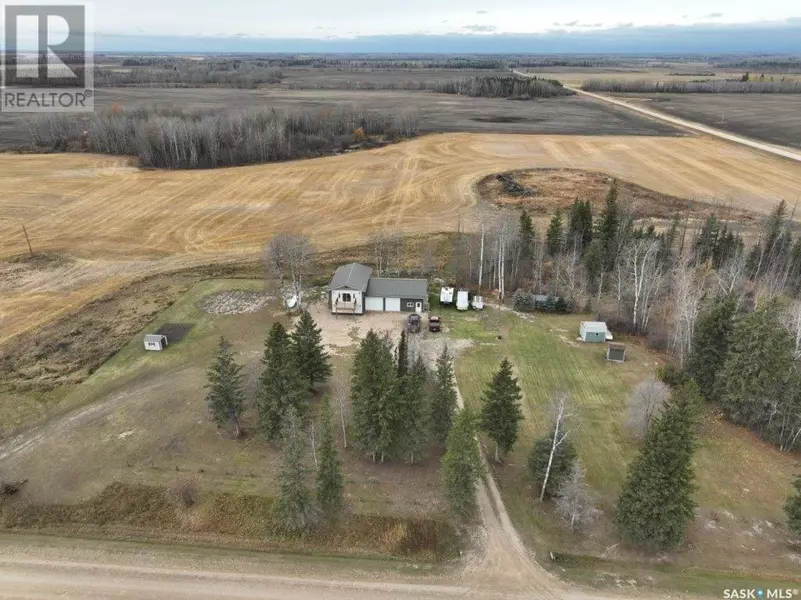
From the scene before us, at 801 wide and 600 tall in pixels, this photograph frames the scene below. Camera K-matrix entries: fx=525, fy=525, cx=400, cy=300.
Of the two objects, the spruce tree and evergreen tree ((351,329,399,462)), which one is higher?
the spruce tree

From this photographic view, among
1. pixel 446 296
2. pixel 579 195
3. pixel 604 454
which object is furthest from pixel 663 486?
pixel 579 195

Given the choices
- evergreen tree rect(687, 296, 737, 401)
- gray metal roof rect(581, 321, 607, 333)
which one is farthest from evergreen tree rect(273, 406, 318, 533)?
evergreen tree rect(687, 296, 737, 401)

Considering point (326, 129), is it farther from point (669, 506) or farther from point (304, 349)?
point (669, 506)

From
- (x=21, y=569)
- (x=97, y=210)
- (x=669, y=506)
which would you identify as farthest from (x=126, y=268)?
(x=669, y=506)

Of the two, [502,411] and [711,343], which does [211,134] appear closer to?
Answer: [502,411]

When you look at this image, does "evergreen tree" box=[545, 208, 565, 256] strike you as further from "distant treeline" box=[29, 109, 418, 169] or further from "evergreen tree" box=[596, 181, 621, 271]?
"distant treeline" box=[29, 109, 418, 169]

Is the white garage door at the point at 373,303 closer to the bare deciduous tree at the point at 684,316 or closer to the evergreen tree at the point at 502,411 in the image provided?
the evergreen tree at the point at 502,411
